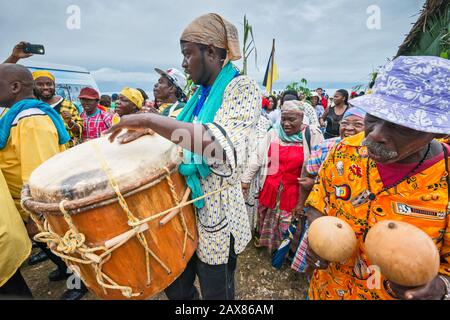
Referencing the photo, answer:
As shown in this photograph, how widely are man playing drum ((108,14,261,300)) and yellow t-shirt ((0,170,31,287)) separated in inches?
44.3

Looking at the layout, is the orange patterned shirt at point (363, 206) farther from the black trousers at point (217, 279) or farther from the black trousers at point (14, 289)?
the black trousers at point (14, 289)

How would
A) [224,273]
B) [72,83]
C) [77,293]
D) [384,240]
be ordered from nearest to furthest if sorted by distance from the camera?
[384,240] < [224,273] < [77,293] < [72,83]

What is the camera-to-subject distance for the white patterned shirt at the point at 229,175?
1172 mm

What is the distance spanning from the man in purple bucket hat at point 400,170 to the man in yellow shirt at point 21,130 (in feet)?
7.54

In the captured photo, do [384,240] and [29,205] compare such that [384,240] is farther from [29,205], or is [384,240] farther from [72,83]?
[72,83]

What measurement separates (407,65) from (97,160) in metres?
1.53

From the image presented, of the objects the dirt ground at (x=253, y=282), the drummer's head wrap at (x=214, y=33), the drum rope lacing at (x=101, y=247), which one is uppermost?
the drummer's head wrap at (x=214, y=33)

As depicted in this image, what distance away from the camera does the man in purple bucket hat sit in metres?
0.90

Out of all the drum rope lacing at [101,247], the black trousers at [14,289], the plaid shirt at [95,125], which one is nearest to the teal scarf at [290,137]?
the drum rope lacing at [101,247]

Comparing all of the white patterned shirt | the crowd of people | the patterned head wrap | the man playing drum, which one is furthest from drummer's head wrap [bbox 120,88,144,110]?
the patterned head wrap

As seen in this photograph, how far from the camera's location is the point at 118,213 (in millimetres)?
1103

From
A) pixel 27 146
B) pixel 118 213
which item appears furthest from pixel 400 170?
pixel 27 146

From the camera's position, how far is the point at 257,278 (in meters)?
3.04
